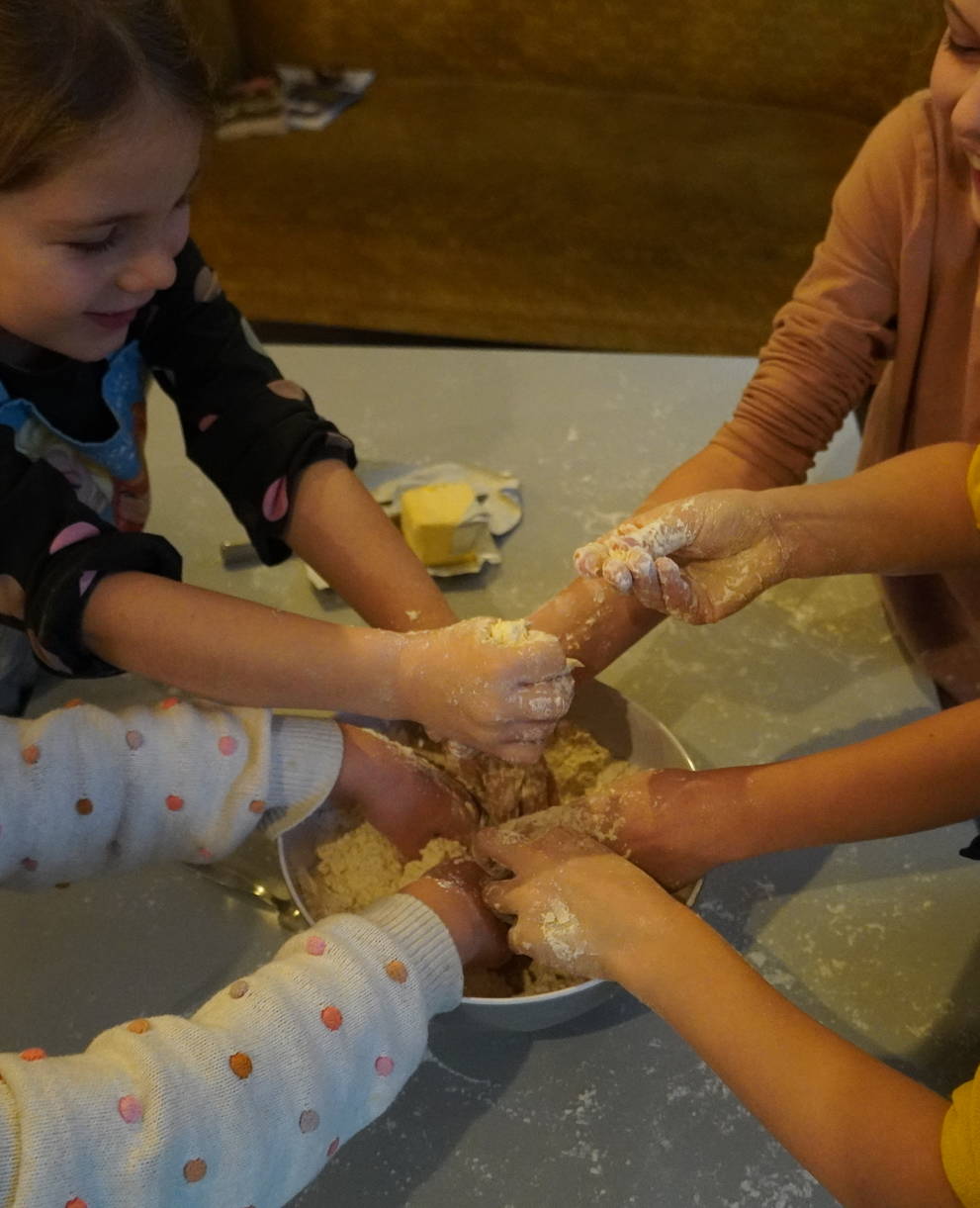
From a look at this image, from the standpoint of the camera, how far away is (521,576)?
1.08m

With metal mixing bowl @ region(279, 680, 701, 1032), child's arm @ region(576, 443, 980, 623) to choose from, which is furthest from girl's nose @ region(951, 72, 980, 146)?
metal mixing bowl @ region(279, 680, 701, 1032)

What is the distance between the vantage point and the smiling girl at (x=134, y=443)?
67 centimetres

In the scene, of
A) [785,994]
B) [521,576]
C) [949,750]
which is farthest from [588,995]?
[521,576]

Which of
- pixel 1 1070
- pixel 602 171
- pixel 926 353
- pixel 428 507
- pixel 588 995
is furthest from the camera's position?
pixel 602 171

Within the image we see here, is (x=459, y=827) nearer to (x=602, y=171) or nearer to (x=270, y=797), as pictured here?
(x=270, y=797)

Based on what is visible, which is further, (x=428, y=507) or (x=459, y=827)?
(x=428, y=507)

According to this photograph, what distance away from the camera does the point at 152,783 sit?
2.35 feet

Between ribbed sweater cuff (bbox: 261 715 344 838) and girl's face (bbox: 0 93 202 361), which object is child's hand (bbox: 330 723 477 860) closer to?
ribbed sweater cuff (bbox: 261 715 344 838)

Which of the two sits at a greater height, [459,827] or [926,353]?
[926,353]

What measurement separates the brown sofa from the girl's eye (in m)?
1.23

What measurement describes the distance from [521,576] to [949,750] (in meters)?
0.47

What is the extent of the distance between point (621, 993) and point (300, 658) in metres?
0.34

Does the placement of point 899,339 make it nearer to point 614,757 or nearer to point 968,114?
point 968,114

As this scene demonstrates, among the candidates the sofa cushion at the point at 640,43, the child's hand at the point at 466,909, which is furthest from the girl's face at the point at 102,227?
the sofa cushion at the point at 640,43
